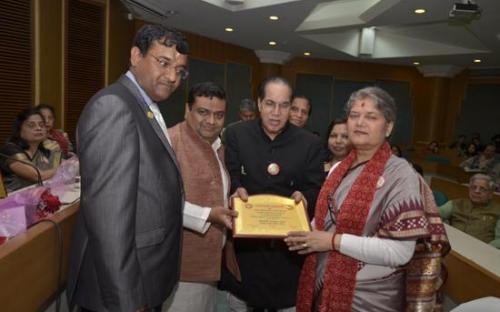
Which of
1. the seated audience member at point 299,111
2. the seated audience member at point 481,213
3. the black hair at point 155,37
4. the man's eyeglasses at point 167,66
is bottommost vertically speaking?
the seated audience member at point 481,213

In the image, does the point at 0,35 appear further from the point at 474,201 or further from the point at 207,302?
the point at 474,201

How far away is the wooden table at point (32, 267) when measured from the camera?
131cm

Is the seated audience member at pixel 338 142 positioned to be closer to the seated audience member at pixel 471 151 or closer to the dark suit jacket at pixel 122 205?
the dark suit jacket at pixel 122 205

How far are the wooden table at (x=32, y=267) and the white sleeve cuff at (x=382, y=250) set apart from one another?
1193 millimetres

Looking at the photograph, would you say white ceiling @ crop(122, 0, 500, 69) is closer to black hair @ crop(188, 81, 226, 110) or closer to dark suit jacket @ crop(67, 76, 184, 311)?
black hair @ crop(188, 81, 226, 110)

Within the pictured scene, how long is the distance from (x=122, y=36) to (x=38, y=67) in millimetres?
2146

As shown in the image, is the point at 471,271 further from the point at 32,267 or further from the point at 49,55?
the point at 49,55

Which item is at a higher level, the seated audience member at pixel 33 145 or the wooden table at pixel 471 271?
the seated audience member at pixel 33 145

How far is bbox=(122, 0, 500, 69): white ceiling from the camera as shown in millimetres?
6121

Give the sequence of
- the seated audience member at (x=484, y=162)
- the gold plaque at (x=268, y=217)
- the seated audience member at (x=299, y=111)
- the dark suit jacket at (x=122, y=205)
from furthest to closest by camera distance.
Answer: the seated audience member at (x=484, y=162)
the seated audience member at (x=299, y=111)
the gold plaque at (x=268, y=217)
the dark suit jacket at (x=122, y=205)

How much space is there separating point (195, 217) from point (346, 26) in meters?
6.57

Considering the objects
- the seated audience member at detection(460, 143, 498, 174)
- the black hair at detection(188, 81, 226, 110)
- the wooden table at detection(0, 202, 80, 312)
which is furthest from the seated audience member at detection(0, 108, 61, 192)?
the seated audience member at detection(460, 143, 498, 174)

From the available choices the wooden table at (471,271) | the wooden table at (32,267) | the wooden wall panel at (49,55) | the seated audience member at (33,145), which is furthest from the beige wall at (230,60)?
the wooden table at (471,271)

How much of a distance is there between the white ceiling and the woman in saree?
4.77 metres
